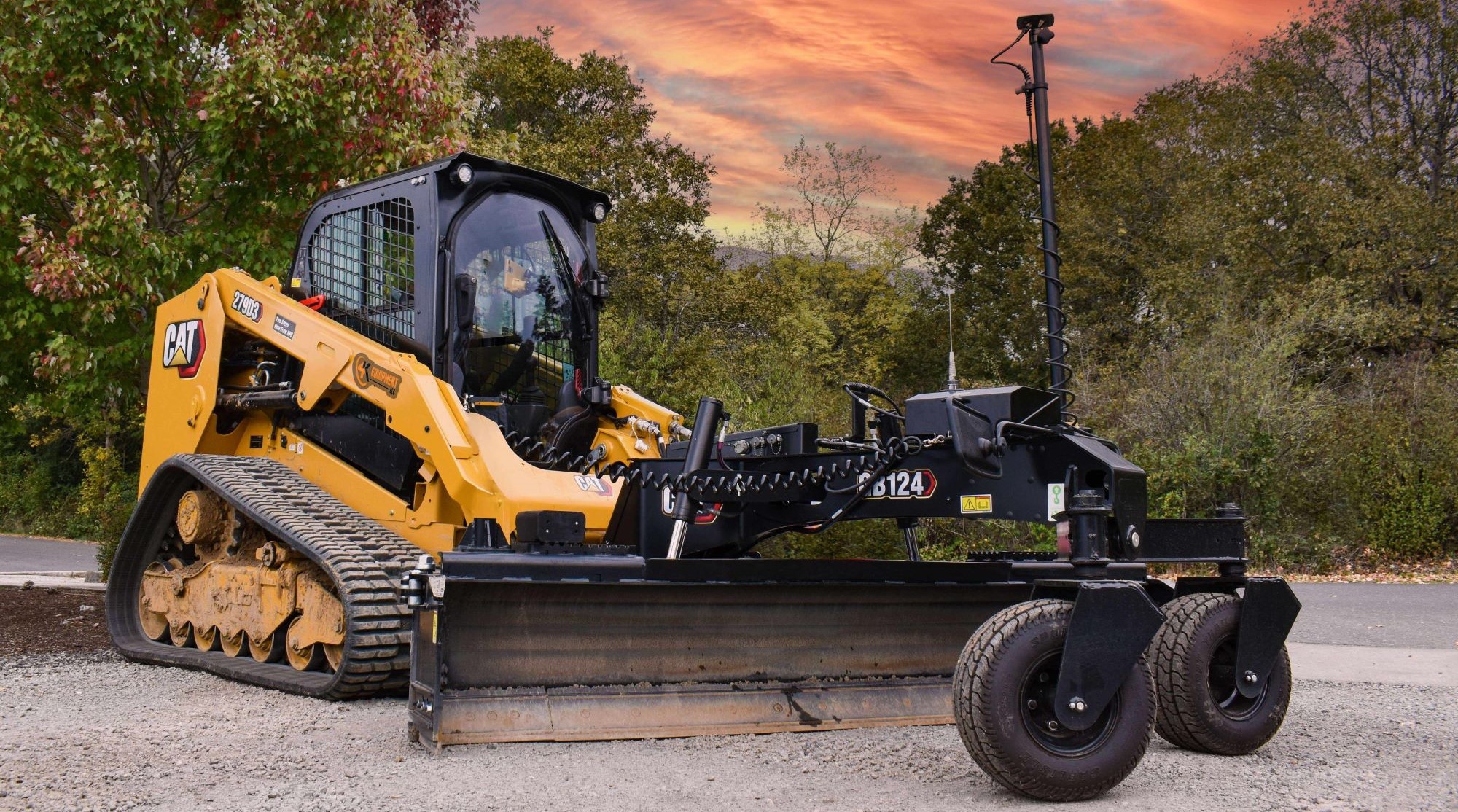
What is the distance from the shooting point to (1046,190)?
6.54m

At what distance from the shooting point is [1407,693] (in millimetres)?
7004

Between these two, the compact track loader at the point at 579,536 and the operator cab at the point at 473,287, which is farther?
the operator cab at the point at 473,287

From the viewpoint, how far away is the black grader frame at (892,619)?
4.16 m

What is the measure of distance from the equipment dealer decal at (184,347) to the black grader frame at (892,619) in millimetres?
3660

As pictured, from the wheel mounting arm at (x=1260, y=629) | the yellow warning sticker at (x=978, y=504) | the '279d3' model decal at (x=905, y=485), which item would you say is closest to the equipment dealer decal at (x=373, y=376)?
the '279d3' model decal at (x=905, y=485)

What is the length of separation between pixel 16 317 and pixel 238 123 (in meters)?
2.36

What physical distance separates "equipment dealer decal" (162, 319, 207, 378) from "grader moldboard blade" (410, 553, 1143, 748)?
4211 mm

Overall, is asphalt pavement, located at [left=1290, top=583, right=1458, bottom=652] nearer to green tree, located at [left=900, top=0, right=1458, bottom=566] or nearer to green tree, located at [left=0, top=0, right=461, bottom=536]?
green tree, located at [left=900, top=0, right=1458, bottom=566]

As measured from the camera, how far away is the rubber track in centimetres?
596

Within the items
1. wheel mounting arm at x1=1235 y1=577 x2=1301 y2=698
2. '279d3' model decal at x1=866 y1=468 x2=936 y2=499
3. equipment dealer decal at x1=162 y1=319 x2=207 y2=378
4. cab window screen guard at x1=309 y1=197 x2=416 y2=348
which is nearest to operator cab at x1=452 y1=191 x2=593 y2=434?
cab window screen guard at x1=309 y1=197 x2=416 y2=348

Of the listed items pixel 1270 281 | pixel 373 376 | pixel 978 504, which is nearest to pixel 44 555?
pixel 373 376

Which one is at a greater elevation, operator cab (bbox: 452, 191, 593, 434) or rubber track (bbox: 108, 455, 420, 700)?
operator cab (bbox: 452, 191, 593, 434)

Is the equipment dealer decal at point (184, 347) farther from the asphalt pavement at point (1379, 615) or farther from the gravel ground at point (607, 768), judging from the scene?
the asphalt pavement at point (1379, 615)

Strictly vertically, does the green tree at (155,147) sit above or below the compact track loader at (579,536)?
above
